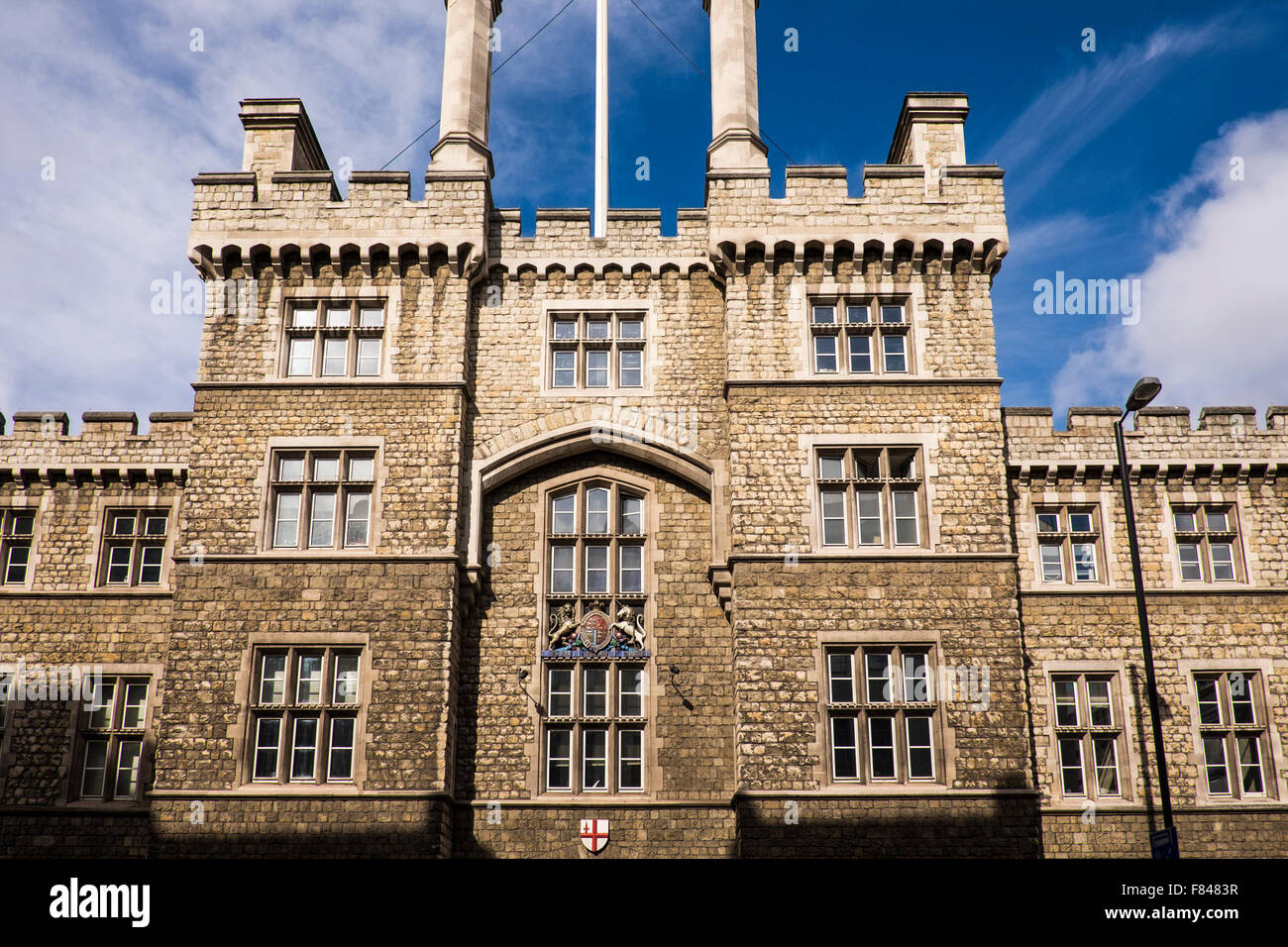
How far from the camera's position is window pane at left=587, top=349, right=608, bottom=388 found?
2177 cm

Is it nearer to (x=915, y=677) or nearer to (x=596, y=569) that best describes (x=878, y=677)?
(x=915, y=677)

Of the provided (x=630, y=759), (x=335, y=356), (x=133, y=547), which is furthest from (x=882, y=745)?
(x=133, y=547)

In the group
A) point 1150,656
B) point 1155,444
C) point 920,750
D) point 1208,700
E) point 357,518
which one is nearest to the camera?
point 1150,656

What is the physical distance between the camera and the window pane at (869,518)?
20.3 m

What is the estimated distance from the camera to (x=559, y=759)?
65.5 ft

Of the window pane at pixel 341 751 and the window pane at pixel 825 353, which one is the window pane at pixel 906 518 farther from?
the window pane at pixel 341 751

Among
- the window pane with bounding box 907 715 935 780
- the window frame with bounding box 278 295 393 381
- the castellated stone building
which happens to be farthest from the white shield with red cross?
the window frame with bounding box 278 295 393 381

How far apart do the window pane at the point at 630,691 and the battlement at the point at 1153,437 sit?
7.75 metres

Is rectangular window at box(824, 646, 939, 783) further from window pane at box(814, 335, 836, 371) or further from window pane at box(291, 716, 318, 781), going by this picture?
window pane at box(291, 716, 318, 781)

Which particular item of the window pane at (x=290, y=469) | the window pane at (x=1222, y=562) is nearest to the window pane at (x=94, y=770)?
the window pane at (x=290, y=469)

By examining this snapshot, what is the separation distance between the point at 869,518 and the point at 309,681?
9295mm

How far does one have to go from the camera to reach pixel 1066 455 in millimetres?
22312

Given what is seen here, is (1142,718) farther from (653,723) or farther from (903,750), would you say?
(653,723)
